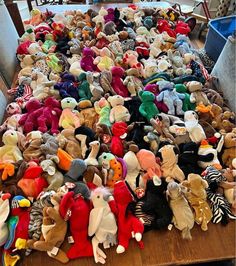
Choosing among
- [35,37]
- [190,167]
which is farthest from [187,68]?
[35,37]

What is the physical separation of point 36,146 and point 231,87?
0.92 meters

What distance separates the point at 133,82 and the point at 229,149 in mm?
564

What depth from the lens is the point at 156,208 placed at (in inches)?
33.3

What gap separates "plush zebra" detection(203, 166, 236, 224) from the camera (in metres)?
0.85

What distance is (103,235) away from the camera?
2.59 feet

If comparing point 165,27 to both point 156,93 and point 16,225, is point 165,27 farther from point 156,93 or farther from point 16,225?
point 16,225

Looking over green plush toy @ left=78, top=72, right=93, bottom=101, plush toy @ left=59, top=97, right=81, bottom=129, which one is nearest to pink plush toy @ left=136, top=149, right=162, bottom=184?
plush toy @ left=59, top=97, right=81, bottom=129

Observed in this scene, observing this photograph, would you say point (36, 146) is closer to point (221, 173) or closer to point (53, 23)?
point (221, 173)

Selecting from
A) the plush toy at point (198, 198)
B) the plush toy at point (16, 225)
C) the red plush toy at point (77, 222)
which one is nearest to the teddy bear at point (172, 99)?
the plush toy at point (198, 198)

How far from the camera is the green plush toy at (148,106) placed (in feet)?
3.80

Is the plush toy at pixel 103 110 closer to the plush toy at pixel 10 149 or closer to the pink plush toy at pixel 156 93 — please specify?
the pink plush toy at pixel 156 93

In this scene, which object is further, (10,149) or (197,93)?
(197,93)

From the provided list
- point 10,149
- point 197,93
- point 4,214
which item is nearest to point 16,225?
point 4,214

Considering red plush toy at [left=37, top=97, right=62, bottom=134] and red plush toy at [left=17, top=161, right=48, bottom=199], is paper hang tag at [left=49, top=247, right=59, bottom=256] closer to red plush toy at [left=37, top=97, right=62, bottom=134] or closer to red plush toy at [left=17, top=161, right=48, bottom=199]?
red plush toy at [left=17, top=161, right=48, bottom=199]
